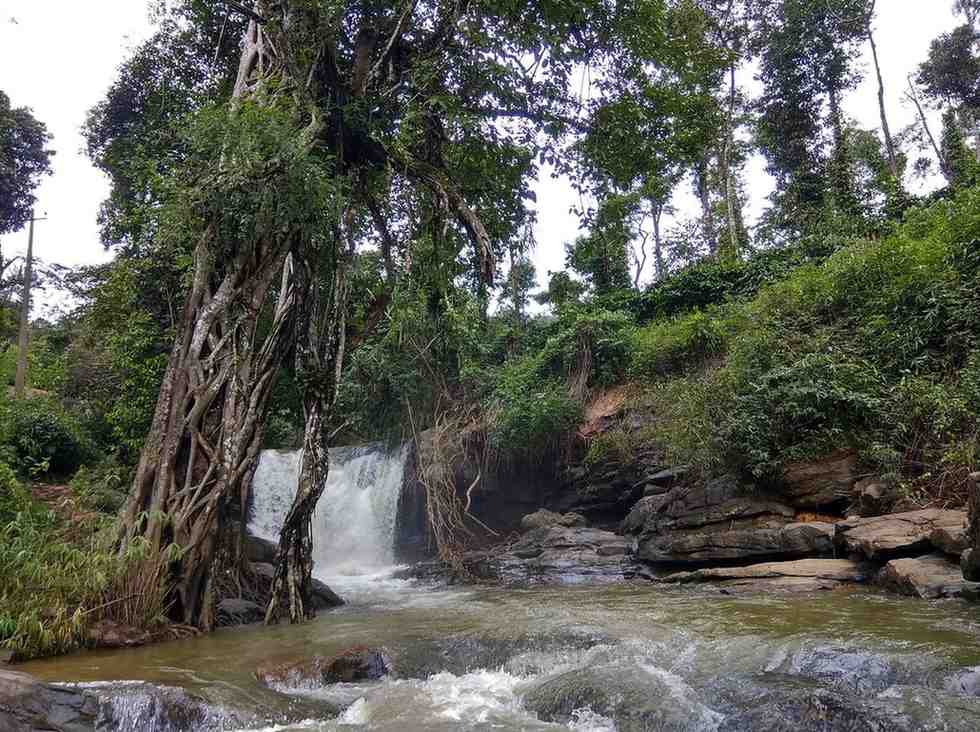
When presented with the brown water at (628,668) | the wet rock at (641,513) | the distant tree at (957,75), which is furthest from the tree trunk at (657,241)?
the brown water at (628,668)

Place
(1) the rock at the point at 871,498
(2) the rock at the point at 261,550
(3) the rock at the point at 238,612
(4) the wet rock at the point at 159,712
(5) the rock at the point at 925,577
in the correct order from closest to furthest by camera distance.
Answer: (4) the wet rock at the point at 159,712
(5) the rock at the point at 925,577
(3) the rock at the point at 238,612
(1) the rock at the point at 871,498
(2) the rock at the point at 261,550

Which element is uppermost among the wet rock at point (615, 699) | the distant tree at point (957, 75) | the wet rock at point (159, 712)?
the distant tree at point (957, 75)

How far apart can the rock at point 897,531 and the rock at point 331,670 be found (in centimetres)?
593

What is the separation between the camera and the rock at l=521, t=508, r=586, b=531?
571 inches

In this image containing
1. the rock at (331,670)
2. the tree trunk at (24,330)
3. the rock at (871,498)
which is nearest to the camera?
the rock at (331,670)

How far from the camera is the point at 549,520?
14.8 m

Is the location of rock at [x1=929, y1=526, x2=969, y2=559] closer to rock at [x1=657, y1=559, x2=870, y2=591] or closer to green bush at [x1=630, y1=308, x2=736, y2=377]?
rock at [x1=657, y1=559, x2=870, y2=591]

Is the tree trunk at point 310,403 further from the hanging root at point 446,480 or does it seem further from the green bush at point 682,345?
the green bush at point 682,345

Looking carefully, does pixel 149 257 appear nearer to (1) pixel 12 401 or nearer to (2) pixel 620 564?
(1) pixel 12 401

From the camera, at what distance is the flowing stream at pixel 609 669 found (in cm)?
436

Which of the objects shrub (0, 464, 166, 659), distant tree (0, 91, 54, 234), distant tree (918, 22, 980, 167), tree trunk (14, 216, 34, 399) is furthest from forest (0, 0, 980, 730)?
distant tree (918, 22, 980, 167)

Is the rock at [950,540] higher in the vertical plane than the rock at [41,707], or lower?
higher

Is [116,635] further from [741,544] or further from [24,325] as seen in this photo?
[24,325]

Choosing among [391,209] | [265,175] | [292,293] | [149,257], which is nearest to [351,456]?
[149,257]
